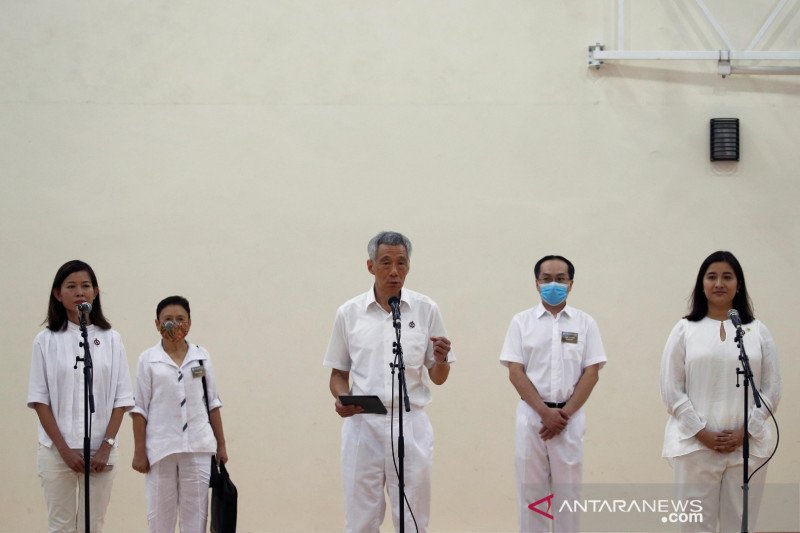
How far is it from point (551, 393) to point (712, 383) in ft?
2.52

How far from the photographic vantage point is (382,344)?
4.29m

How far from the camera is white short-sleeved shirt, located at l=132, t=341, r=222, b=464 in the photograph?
15.1 feet

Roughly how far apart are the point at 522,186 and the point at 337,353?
237 cm

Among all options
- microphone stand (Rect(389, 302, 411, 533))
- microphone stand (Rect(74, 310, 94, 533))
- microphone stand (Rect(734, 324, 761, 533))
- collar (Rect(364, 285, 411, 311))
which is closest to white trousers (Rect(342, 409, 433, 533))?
microphone stand (Rect(389, 302, 411, 533))

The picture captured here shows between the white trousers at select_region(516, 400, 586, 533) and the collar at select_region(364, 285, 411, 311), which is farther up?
the collar at select_region(364, 285, 411, 311)

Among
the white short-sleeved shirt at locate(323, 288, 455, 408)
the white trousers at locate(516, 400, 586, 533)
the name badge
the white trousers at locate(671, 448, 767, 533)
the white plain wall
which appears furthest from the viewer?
the white plain wall

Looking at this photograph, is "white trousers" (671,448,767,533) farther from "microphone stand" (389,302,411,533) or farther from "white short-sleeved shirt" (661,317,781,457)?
"microphone stand" (389,302,411,533)

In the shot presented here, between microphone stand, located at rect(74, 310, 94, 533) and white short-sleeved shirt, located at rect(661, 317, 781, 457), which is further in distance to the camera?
white short-sleeved shirt, located at rect(661, 317, 781, 457)

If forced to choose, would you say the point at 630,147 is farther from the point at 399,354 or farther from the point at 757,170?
the point at 399,354

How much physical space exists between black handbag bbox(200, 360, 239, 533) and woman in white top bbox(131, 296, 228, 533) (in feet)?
0.16

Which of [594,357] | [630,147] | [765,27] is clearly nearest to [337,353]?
[594,357]

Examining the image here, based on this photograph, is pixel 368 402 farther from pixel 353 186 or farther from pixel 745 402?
pixel 353 186

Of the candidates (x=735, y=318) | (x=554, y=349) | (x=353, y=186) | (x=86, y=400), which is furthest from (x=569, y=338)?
(x=86, y=400)

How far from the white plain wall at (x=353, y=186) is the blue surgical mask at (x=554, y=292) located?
1416 mm
